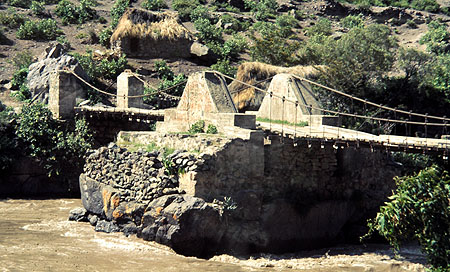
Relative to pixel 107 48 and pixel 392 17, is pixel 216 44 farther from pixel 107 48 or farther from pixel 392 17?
pixel 392 17

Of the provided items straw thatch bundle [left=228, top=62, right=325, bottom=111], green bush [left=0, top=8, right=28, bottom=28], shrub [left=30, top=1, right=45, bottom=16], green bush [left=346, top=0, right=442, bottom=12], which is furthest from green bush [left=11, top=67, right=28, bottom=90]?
green bush [left=346, top=0, right=442, bottom=12]

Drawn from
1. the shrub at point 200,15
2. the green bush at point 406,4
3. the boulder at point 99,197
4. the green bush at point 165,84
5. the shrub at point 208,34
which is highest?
the green bush at point 406,4

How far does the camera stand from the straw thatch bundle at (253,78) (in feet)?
86.6

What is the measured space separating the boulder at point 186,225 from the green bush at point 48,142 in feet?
25.0

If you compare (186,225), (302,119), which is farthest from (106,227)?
(302,119)

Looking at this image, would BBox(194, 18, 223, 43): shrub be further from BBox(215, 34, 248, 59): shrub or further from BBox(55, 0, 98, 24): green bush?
BBox(55, 0, 98, 24): green bush

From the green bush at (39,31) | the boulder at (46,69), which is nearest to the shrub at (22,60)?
the boulder at (46,69)

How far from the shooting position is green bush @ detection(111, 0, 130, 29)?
39734 millimetres

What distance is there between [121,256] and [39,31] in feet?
83.7

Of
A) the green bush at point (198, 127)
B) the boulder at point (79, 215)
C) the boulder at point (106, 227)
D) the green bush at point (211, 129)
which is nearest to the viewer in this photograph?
the boulder at point (106, 227)

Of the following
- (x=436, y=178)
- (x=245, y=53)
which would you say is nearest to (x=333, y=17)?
(x=245, y=53)

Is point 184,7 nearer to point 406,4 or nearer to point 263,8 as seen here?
point 263,8

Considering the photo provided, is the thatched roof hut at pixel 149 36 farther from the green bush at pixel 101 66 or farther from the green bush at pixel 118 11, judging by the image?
the green bush at pixel 118 11

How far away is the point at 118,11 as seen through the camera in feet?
140
